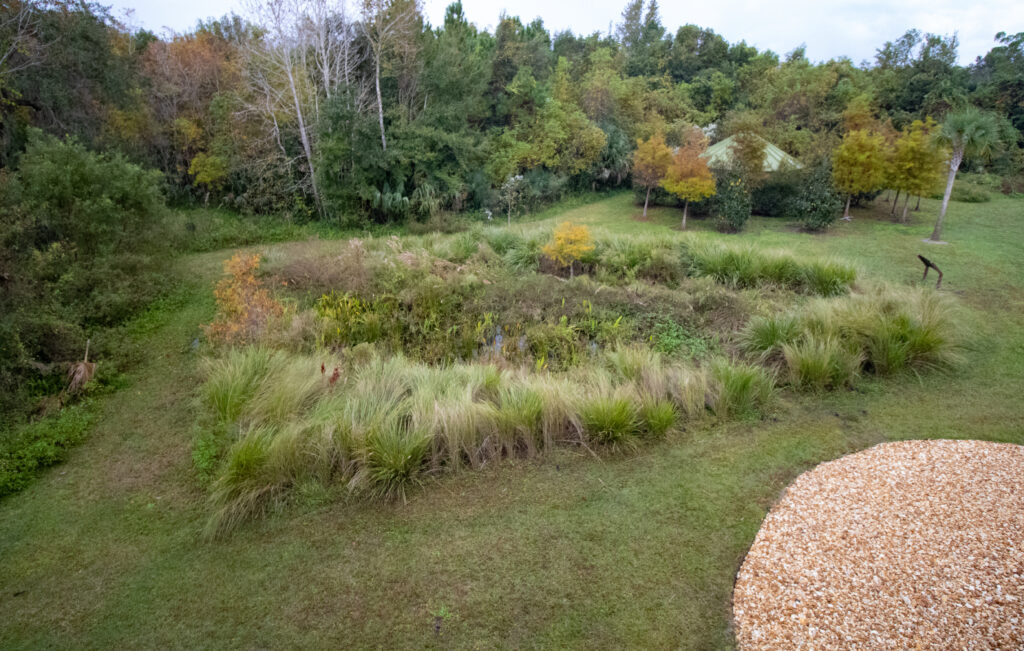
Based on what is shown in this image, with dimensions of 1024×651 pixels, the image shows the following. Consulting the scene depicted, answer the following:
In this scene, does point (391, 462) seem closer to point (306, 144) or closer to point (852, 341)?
point (852, 341)

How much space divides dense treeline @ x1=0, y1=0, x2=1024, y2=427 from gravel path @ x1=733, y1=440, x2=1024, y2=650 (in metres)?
6.52

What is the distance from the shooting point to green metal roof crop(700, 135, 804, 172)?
1375 cm

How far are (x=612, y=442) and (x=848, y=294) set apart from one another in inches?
195

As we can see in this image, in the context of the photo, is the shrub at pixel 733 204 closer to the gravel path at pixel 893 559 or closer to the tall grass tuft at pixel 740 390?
the tall grass tuft at pixel 740 390

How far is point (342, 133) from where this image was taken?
12625mm

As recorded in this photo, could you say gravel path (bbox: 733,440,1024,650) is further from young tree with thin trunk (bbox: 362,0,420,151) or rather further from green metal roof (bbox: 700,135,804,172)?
young tree with thin trunk (bbox: 362,0,420,151)

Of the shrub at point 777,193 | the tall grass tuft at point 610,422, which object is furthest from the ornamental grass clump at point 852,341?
the shrub at point 777,193

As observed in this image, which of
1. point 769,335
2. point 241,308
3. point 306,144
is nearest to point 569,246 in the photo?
point 769,335

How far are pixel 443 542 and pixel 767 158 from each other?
15.2 metres

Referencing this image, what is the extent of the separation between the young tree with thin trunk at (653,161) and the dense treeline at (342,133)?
78 mm

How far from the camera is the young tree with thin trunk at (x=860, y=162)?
39.6 feet

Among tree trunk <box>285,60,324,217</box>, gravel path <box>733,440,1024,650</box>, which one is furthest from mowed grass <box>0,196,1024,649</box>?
tree trunk <box>285,60,324,217</box>

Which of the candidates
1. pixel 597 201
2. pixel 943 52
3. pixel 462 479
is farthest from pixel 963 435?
pixel 943 52

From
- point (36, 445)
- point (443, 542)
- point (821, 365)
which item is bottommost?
point (443, 542)
